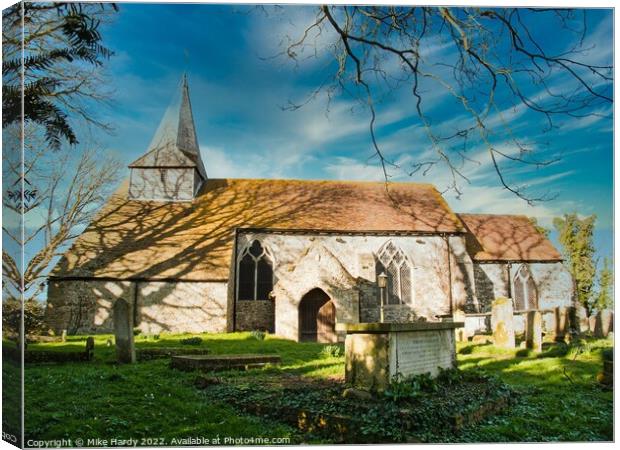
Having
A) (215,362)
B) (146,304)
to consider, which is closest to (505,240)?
(146,304)

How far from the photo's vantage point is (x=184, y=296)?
52.2 feet

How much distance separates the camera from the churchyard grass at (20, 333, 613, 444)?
5.74 meters

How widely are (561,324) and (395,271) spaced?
25.2 feet

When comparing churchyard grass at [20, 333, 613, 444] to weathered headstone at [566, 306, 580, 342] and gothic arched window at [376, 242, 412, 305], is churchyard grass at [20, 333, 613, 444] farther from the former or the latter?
gothic arched window at [376, 242, 412, 305]

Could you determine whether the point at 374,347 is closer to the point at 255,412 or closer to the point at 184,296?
the point at 255,412

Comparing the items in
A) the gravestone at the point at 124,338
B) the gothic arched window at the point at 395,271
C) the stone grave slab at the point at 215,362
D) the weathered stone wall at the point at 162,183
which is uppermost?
the weathered stone wall at the point at 162,183

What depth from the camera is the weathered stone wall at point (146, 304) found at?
15016 mm

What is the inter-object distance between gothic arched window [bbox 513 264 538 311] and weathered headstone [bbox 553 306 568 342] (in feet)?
26.7

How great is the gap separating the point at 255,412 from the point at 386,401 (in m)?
1.73

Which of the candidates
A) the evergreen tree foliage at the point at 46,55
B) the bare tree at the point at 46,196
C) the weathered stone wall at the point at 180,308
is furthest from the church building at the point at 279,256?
the evergreen tree foliage at the point at 46,55

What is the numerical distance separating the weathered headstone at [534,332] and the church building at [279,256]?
17.9ft

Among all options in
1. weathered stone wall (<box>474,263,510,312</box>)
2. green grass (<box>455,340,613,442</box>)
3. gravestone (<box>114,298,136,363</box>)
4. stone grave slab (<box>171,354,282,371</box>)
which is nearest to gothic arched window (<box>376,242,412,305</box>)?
weathered stone wall (<box>474,263,510,312</box>)

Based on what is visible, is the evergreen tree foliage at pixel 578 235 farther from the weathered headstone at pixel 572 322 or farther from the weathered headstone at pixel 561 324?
the weathered headstone at pixel 561 324

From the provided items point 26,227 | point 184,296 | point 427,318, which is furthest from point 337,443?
point 427,318
